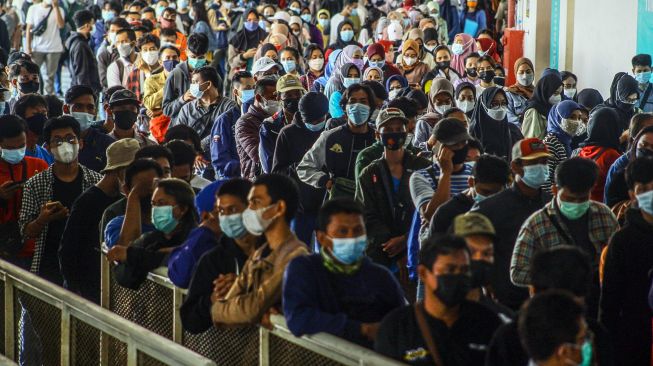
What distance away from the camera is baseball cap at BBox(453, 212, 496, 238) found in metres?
5.66

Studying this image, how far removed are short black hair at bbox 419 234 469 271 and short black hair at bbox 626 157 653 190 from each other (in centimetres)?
149

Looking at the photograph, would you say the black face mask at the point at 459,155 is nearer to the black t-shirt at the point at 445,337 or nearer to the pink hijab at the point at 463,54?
the black t-shirt at the point at 445,337

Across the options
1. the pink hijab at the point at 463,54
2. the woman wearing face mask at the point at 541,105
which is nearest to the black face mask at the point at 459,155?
the woman wearing face mask at the point at 541,105

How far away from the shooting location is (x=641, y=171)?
614 centimetres

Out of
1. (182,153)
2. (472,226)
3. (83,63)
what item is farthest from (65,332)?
(83,63)

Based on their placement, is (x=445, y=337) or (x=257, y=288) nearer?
(x=445, y=337)

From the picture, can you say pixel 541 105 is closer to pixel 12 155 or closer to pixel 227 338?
pixel 12 155

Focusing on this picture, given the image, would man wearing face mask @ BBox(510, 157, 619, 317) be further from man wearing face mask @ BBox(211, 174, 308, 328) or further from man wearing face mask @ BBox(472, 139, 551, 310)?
man wearing face mask @ BBox(211, 174, 308, 328)

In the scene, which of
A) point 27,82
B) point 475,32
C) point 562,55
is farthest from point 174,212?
point 475,32

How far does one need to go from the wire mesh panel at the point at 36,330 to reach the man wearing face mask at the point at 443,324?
235 centimetres

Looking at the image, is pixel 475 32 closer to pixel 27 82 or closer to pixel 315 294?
pixel 27 82

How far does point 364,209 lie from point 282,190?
111cm

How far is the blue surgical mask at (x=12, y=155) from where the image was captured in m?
8.41

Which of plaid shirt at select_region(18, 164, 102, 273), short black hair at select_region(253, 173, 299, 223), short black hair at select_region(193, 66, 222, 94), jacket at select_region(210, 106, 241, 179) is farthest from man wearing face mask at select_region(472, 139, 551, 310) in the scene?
short black hair at select_region(193, 66, 222, 94)
